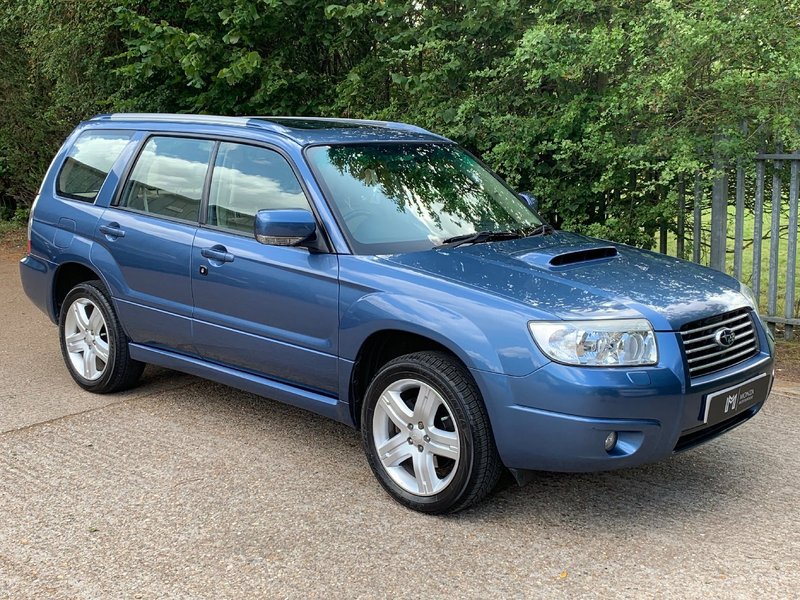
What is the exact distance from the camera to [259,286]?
480cm

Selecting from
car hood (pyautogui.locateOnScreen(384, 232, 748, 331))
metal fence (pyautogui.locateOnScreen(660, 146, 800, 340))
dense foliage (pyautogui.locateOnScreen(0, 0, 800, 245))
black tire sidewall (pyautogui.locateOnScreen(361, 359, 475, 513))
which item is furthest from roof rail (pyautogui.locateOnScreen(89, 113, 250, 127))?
metal fence (pyautogui.locateOnScreen(660, 146, 800, 340))

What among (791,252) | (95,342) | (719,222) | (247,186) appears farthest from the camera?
(719,222)

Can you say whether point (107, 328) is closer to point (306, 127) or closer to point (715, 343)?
point (306, 127)

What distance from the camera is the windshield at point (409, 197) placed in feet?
15.4

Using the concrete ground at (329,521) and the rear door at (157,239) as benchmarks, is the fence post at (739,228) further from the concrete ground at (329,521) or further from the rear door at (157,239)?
the rear door at (157,239)

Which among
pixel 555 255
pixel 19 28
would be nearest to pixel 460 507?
pixel 555 255

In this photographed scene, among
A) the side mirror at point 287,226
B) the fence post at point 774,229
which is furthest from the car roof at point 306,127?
the fence post at point 774,229

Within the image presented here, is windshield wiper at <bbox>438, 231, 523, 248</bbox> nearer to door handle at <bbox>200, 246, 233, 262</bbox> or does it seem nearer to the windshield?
the windshield

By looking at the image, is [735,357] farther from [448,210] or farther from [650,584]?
[448,210]

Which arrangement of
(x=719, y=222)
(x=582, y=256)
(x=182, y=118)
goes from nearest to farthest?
(x=582, y=256)
(x=182, y=118)
(x=719, y=222)

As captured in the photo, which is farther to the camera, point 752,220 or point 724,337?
point 752,220

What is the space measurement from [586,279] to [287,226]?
56.7 inches

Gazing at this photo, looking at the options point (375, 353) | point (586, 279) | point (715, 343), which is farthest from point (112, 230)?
point (715, 343)

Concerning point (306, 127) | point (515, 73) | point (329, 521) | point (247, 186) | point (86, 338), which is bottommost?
point (329, 521)
